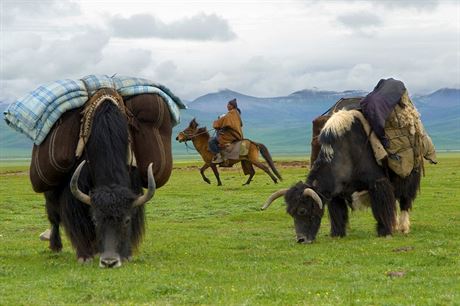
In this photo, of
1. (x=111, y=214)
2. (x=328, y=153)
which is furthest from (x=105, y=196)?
(x=328, y=153)

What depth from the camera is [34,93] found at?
10.4m

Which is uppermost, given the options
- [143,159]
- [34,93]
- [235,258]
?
[34,93]

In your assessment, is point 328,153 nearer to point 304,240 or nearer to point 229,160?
point 304,240

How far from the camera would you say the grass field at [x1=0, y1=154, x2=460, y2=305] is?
7.50 meters

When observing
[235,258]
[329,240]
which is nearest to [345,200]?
[329,240]

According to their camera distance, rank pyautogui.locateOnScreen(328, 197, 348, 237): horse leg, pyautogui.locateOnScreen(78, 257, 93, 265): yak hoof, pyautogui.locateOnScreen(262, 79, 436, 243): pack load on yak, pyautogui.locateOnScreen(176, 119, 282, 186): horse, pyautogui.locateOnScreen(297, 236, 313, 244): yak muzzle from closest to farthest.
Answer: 1. pyautogui.locateOnScreen(78, 257, 93, 265): yak hoof
2. pyautogui.locateOnScreen(297, 236, 313, 244): yak muzzle
3. pyautogui.locateOnScreen(262, 79, 436, 243): pack load on yak
4. pyautogui.locateOnScreen(328, 197, 348, 237): horse leg
5. pyautogui.locateOnScreen(176, 119, 282, 186): horse

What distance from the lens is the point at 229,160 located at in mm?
27047

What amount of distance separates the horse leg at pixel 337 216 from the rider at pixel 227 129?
44.5ft

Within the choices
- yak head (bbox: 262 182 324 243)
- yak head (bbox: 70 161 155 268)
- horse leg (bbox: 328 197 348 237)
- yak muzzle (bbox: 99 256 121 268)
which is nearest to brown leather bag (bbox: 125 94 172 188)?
yak head (bbox: 70 161 155 268)

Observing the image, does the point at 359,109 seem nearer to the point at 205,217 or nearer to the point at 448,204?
the point at 205,217

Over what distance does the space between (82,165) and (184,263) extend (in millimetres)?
1807

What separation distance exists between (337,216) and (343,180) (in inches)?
24.8

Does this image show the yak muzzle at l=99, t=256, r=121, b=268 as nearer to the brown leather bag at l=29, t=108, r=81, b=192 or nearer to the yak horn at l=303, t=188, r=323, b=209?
the brown leather bag at l=29, t=108, r=81, b=192

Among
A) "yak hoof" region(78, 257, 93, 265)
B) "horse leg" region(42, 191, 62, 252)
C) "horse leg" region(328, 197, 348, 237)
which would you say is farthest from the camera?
"horse leg" region(328, 197, 348, 237)
